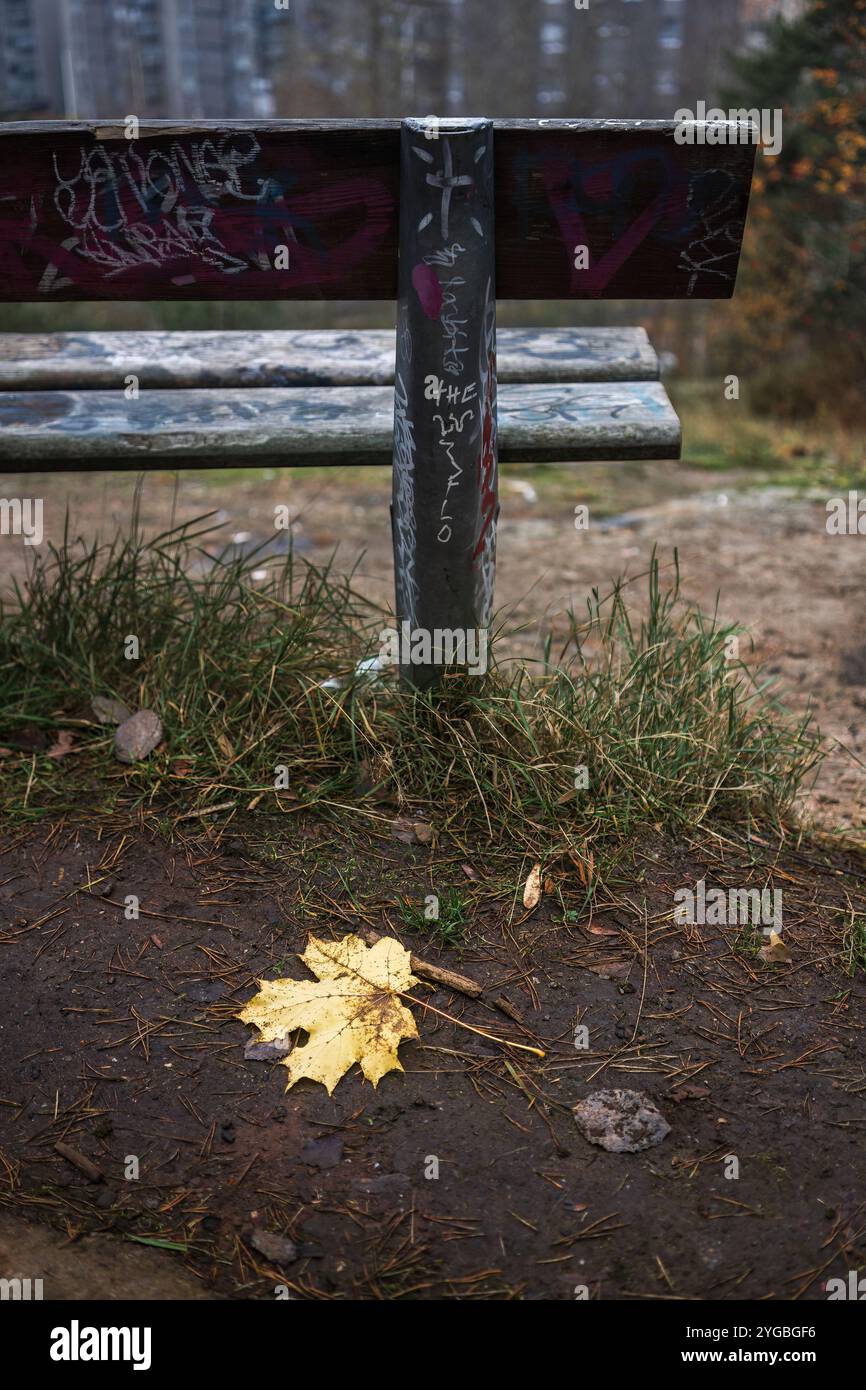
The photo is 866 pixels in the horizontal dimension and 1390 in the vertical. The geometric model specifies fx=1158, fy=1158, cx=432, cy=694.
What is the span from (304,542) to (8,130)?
3.05 metres

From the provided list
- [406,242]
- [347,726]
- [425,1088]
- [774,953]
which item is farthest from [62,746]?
[774,953]

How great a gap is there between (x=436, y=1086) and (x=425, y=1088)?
0.02 meters

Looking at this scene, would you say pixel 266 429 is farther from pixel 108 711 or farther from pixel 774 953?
pixel 774 953

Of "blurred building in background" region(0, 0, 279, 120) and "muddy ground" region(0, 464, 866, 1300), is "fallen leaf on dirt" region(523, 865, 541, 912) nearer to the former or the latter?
"muddy ground" region(0, 464, 866, 1300)

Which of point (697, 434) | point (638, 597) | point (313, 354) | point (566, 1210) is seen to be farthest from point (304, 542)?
point (566, 1210)

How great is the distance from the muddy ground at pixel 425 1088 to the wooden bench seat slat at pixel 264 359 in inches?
44.2

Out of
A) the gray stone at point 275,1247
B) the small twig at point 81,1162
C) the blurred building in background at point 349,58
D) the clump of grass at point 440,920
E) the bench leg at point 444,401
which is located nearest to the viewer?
the gray stone at point 275,1247

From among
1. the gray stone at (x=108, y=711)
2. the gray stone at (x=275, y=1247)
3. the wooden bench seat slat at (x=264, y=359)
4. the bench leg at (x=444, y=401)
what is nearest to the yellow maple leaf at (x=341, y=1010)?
the gray stone at (x=275, y=1247)

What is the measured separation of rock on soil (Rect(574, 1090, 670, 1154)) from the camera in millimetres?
1835

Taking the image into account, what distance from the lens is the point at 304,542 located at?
5.09m

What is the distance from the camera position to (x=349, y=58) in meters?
14.0

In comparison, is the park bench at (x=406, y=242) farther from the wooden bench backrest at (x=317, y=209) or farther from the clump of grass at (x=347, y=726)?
the clump of grass at (x=347, y=726)

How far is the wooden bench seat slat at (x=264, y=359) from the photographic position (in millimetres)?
2803
